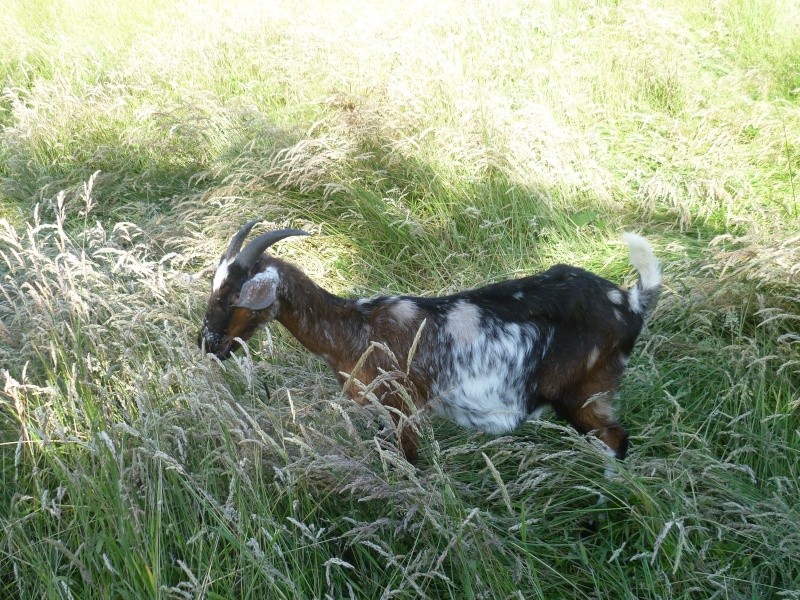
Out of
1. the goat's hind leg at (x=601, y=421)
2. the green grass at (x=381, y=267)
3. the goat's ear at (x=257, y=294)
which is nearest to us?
the green grass at (x=381, y=267)

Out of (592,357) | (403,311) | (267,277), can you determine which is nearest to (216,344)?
(267,277)

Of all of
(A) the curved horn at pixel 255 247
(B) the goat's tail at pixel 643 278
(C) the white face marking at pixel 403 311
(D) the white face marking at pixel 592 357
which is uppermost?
(A) the curved horn at pixel 255 247

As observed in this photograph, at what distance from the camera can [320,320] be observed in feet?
10.8

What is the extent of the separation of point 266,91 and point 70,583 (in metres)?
4.99

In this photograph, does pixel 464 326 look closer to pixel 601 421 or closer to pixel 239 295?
pixel 601 421

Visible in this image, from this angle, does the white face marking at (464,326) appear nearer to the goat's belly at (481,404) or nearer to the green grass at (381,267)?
the goat's belly at (481,404)

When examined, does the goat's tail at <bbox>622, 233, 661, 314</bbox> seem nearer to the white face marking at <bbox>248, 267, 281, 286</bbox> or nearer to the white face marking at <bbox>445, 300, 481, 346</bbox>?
the white face marking at <bbox>445, 300, 481, 346</bbox>

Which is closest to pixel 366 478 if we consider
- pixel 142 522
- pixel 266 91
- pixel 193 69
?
pixel 142 522

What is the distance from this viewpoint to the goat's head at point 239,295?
10.2ft

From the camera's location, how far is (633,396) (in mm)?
3527

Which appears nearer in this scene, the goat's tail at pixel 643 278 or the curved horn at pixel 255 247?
the curved horn at pixel 255 247

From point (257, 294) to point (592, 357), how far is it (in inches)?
58.6

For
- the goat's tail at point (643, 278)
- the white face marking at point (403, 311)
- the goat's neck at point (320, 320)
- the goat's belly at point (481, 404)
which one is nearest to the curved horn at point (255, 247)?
the goat's neck at point (320, 320)

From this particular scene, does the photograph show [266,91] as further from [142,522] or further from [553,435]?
[142,522]
